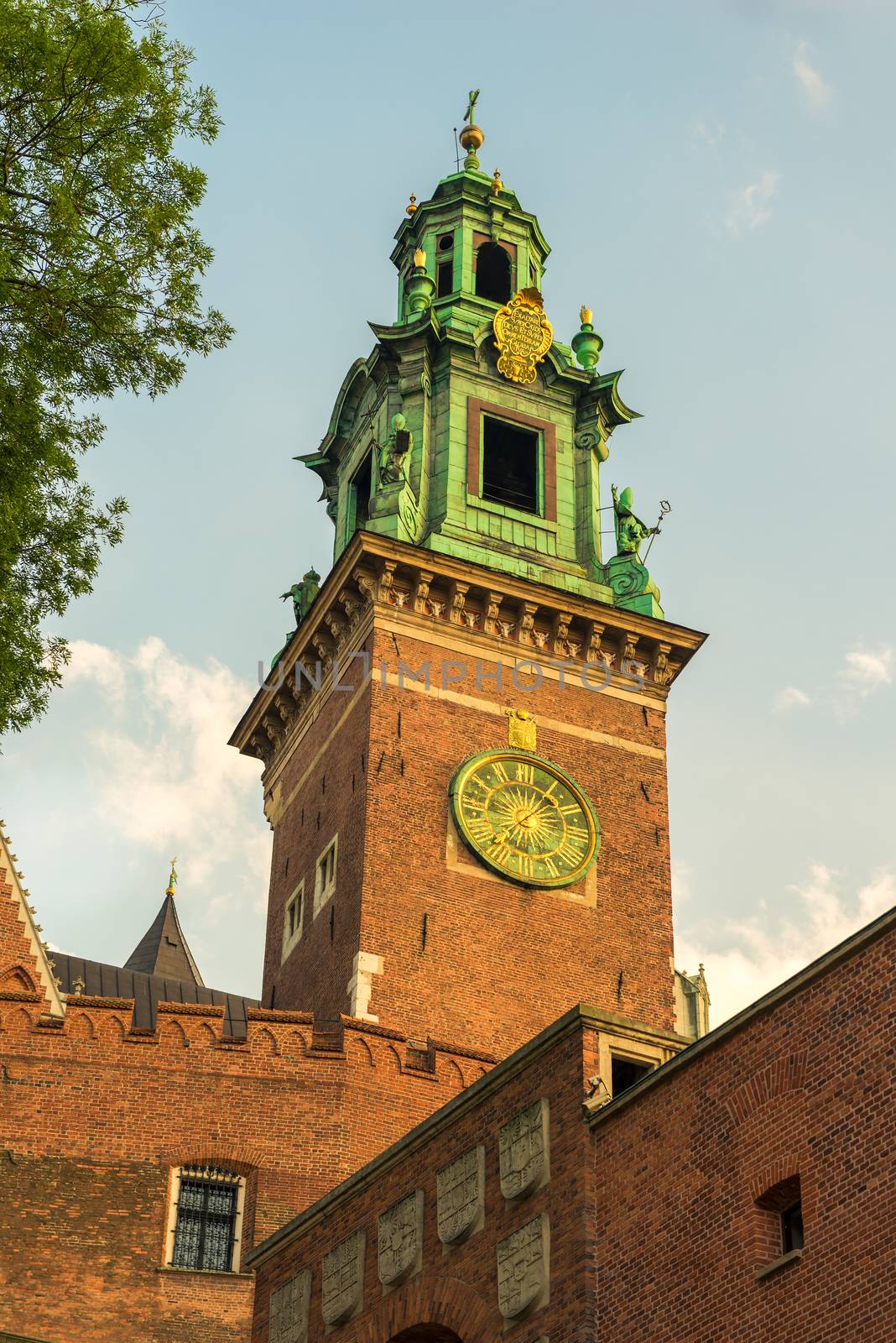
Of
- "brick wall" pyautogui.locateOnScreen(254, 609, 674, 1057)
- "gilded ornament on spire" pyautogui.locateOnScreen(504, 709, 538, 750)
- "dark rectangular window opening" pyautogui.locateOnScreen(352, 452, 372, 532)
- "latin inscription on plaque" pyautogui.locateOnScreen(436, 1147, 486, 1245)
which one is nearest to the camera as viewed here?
"latin inscription on plaque" pyautogui.locateOnScreen(436, 1147, 486, 1245)

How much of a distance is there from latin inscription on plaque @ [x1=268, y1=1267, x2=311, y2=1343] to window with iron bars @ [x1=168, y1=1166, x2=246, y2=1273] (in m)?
5.53

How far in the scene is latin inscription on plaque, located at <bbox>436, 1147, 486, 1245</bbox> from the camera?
850 inches

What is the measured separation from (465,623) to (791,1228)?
2459 cm

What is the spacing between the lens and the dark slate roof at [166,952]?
5600cm

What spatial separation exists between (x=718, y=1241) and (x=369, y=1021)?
1660 cm

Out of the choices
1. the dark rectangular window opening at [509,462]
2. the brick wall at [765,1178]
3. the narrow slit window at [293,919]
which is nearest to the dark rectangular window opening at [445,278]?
the dark rectangular window opening at [509,462]

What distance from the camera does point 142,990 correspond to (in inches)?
1849

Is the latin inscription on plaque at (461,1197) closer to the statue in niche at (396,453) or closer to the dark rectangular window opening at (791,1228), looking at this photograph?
the dark rectangular window opening at (791,1228)

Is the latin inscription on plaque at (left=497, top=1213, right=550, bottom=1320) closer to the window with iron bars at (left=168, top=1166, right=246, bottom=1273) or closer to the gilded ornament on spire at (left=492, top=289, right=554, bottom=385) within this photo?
the window with iron bars at (left=168, top=1166, right=246, bottom=1273)

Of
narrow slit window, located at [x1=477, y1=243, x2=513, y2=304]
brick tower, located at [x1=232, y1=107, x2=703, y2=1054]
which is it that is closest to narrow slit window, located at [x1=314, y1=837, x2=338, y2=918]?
brick tower, located at [x1=232, y1=107, x2=703, y2=1054]

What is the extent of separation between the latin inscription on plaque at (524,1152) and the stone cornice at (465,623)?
20295 mm

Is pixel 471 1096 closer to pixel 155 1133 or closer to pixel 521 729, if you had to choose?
pixel 155 1133

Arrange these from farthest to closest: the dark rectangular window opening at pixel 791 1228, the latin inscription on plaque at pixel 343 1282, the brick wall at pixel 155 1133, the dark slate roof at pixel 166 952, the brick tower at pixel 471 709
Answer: the dark slate roof at pixel 166 952
the brick tower at pixel 471 709
the brick wall at pixel 155 1133
the latin inscription on plaque at pixel 343 1282
the dark rectangular window opening at pixel 791 1228

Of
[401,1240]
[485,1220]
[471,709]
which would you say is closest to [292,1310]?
[401,1240]
